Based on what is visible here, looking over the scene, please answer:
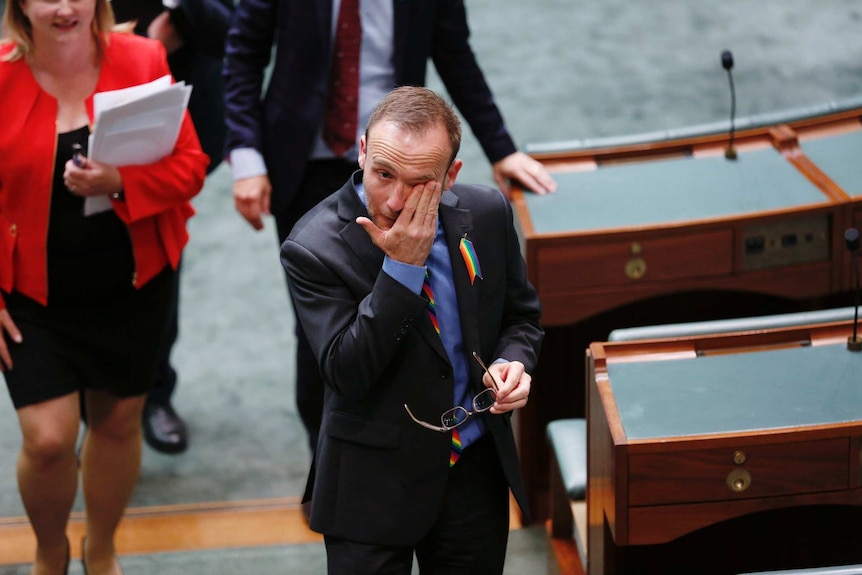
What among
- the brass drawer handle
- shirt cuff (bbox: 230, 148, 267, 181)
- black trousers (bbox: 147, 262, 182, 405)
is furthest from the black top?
the brass drawer handle

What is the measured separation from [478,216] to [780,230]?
1.25m

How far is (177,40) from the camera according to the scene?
144 inches

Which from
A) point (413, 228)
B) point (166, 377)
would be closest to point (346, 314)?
point (413, 228)

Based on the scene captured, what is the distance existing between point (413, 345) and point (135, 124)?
3.30 feet

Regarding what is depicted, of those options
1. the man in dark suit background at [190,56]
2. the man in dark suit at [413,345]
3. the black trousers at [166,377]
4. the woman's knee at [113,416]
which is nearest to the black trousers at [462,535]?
the man in dark suit at [413,345]

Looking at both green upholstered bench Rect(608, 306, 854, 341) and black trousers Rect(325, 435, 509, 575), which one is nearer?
black trousers Rect(325, 435, 509, 575)

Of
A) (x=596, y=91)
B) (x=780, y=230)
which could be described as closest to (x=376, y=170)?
(x=780, y=230)

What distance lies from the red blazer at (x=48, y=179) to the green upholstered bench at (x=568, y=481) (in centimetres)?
100

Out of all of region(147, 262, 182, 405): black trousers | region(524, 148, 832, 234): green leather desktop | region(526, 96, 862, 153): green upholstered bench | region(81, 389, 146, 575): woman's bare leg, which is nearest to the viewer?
region(81, 389, 146, 575): woman's bare leg

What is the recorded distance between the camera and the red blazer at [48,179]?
2953mm

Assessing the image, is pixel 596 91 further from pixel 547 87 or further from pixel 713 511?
pixel 713 511

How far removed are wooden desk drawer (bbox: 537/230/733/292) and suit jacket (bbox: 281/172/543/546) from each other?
887 millimetres

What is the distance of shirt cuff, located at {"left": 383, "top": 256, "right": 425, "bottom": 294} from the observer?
2.22 meters

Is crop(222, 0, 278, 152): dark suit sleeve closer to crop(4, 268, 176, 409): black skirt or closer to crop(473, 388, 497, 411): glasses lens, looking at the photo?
crop(4, 268, 176, 409): black skirt
